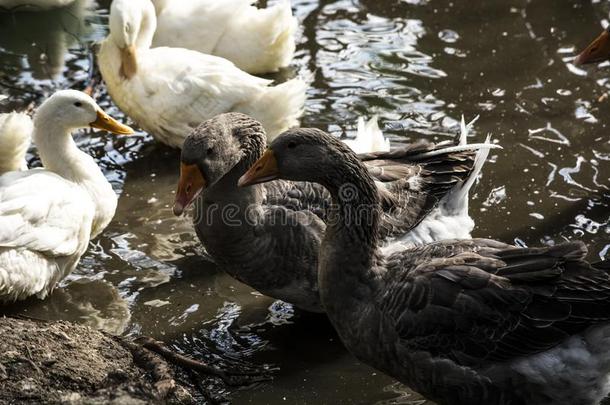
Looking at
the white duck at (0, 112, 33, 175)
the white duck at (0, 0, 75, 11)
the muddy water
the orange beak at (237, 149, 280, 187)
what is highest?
the orange beak at (237, 149, 280, 187)

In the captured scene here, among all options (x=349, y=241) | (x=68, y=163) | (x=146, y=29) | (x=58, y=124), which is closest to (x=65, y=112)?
(x=58, y=124)

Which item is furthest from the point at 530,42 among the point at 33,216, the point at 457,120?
the point at 33,216

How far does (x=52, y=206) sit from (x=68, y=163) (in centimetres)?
46

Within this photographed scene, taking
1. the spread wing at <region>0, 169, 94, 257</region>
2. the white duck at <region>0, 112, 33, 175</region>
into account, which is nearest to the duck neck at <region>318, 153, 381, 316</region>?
the spread wing at <region>0, 169, 94, 257</region>

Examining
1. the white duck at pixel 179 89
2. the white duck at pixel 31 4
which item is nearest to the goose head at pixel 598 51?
the white duck at pixel 179 89

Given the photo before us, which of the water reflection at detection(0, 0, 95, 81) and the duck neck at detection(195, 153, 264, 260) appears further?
the water reflection at detection(0, 0, 95, 81)

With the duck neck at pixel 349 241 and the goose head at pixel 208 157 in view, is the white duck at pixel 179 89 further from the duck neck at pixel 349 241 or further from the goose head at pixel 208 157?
the duck neck at pixel 349 241

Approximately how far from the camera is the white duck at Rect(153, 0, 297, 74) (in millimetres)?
8844

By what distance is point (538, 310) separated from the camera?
482 centimetres

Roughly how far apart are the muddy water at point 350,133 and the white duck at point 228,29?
43 centimetres

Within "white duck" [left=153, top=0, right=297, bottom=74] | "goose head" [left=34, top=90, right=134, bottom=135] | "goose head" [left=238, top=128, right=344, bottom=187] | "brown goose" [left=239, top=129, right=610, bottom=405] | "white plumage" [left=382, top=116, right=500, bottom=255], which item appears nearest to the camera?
"brown goose" [left=239, top=129, right=610, bottom=405]

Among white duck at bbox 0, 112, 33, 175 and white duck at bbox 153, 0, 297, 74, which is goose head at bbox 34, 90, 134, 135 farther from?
white duck at bbox 153, 0, 297, 74

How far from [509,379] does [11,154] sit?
11.7 feet

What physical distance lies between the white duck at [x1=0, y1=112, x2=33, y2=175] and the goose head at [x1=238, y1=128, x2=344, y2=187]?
204 centimetres
